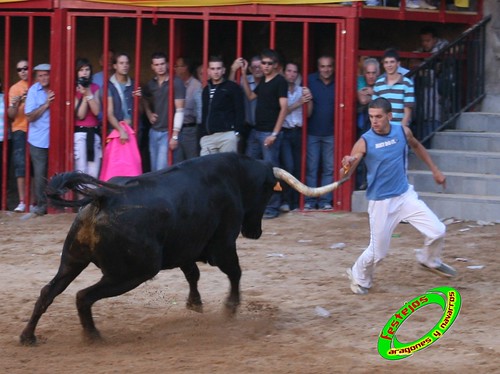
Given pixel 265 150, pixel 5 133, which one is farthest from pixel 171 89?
pixel 5 133

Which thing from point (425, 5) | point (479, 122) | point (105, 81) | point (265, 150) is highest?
point (425, 5)

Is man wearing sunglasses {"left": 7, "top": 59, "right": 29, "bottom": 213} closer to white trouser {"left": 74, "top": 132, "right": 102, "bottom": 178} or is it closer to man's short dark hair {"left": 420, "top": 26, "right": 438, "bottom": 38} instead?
white trouser {"left": 74, "top": 132, "right": 102, "bottom": 178}

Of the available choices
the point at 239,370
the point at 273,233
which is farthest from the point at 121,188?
the point at 273,233

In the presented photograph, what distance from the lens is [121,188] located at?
6.70 m

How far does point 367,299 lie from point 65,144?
5664mm

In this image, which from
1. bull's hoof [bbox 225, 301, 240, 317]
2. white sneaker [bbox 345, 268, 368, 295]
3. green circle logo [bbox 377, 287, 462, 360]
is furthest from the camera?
white sneaker [bbox 345, 268, 368, 295]

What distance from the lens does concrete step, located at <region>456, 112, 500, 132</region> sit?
12844 mm

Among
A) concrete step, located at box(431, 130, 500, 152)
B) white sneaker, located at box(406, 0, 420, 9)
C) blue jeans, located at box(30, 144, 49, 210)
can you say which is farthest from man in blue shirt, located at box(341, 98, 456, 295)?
blue jeans, located at box(30, 144, 49, 210)

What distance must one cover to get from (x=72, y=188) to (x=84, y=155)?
19.8ft

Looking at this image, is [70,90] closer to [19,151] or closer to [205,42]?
[19,151]

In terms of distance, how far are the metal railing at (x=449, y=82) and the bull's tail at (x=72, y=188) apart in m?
6.72

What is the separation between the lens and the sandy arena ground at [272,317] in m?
6.47

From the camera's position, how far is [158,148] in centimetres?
1259

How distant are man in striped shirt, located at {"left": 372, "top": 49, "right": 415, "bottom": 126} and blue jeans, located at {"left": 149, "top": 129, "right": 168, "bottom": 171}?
8.77 ft
